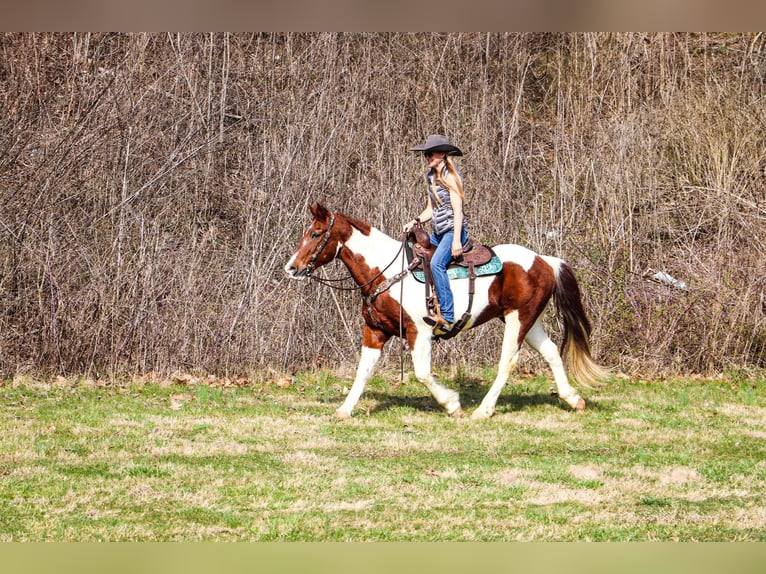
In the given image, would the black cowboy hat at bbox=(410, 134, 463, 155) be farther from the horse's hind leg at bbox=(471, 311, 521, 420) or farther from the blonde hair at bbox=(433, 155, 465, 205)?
the horse's hind leg at bbox=(471, 311, 521, 420)

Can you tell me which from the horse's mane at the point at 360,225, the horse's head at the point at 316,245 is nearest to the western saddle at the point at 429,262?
the horse's mane at the point at 360,225

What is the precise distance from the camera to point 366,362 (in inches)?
372

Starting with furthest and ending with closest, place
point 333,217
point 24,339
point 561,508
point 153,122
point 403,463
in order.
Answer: point 153,122, point 24,339, point 333,217, point 403,463, point 561,508

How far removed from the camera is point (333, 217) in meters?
9.41

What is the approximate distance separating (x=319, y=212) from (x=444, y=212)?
1157mm

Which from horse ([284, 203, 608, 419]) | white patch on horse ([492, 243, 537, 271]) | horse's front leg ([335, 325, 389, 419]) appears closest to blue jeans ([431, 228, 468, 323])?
horse ([284, 203, 608, 419])

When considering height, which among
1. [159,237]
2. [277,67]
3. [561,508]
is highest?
[277,67]

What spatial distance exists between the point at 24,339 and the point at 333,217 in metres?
4.85

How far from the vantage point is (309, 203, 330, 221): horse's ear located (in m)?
9.20

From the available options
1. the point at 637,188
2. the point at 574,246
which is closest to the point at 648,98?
the point at 637,188

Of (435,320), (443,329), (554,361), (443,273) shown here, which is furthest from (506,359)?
(443,273)

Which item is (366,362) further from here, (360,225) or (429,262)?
(360,225)

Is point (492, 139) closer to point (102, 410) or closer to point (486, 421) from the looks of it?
point (486, 421)

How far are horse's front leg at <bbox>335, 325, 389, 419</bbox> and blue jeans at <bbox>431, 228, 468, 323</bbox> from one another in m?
0.73
